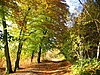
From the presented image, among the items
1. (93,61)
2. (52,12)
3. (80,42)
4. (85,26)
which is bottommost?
(93,61)

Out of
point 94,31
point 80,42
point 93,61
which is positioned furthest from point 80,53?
point 93,61

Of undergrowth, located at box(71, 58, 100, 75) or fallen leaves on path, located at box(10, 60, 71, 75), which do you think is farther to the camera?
fallen leaves on path, located at box(10, 60, 71, 75)

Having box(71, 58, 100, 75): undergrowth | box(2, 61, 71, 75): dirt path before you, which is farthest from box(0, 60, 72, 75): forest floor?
box(71, 58, 100, 75): undergrowth

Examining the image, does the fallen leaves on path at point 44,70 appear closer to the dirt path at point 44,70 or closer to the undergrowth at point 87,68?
the dirt path at point 44,70

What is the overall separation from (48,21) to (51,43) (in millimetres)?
5595

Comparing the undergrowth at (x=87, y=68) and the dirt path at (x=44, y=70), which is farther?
the dirt path at (x=44, y=70)

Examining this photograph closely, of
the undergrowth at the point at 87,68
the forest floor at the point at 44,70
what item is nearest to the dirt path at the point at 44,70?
the forest floor at the point at 44,70

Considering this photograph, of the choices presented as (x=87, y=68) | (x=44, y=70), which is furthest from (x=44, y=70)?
(x=87, y=68)

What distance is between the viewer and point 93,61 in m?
19.0

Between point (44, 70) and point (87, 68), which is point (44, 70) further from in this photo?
point (87, 68)

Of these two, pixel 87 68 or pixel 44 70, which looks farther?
pixel 44 70

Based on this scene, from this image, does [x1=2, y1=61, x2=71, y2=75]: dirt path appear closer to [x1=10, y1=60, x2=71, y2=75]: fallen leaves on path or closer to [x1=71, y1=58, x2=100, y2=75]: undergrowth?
[x1=10, y1=60, x2=71, y2=75]: fallen leaves on path

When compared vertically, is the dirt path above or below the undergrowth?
below

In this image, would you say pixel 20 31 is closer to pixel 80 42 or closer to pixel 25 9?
pixel 25 9
